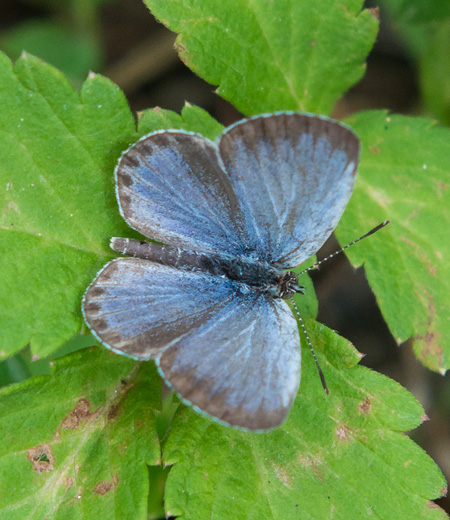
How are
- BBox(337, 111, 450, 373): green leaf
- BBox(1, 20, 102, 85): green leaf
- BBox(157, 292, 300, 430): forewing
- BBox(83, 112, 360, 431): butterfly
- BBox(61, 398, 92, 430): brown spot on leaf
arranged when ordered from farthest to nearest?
BBox(1, 20, 102, 85): green leaf → BBox(337, 111, 450, 373): green leaf → BBox(61, 398, 92, 430): brown spot on leaf → BBox(83, 112, 360, 431): butterfly → BBox(157, 292, 300, 430): forewing

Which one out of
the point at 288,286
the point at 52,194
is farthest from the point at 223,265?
the point at 52,194

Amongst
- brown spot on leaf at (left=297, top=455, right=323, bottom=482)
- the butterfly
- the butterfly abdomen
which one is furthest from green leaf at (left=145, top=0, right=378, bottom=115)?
brown spot on leaf at (left=297, top=455, right=323, bottom=482)

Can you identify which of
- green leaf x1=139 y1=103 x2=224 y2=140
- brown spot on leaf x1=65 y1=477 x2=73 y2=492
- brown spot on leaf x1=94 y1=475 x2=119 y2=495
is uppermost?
green leaf x1=139 y1=103 x2=224 y2=140

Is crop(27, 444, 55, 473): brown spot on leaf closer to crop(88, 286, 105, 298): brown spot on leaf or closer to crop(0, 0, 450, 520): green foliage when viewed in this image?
crop(0, 0, 450, 520): green foliage

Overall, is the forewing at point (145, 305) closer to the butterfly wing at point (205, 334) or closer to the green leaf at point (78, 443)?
the butterfly wing at point (205, 334)

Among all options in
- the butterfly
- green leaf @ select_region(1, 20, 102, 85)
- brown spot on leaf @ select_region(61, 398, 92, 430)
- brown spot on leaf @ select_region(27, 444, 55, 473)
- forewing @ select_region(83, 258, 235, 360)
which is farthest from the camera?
green leaf @ select_region(1, 20, 102, 85)

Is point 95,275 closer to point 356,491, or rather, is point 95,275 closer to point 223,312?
point 223,312

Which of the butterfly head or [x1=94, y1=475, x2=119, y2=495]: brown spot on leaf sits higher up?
the butterfly head

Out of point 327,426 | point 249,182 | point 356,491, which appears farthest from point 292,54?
point 356,491

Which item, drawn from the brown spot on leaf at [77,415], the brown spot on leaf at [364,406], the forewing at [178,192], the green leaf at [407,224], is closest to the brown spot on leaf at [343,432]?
the brown spot on leaf at [364,406]
